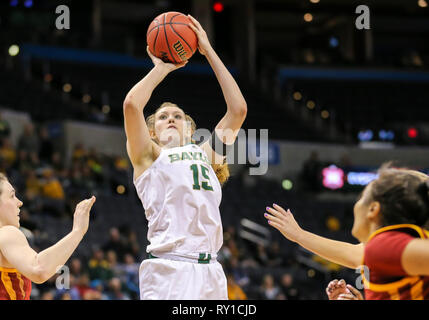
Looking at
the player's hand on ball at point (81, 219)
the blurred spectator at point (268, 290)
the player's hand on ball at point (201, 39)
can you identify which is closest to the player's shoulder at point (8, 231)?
the player's hand on ball at point (81, 219)

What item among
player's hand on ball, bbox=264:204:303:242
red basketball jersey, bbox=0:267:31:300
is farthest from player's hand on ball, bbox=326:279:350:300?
red basketball jersey, bbox=0:267:31:300

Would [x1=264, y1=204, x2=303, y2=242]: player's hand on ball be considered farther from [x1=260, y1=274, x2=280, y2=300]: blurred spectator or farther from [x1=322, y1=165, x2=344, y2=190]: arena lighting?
[x1=322, y1=165, x2=344, y2=190]: arena lighting

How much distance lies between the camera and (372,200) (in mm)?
2635

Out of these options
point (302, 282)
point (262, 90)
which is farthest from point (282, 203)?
point (262, 90)

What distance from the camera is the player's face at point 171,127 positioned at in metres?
3.99

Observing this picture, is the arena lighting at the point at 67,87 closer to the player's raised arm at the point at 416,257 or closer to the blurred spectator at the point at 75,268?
the blurred spectator at the point at 75,268

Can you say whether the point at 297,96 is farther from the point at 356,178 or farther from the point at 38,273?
the point at 38,273

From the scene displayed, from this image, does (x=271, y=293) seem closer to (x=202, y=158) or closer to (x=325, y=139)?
(x=202, y=158)

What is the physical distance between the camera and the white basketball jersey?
3.63 m

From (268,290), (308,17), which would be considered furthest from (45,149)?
(308,17)

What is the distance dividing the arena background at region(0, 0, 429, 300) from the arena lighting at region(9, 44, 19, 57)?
0.04m

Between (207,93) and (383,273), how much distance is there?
18.5 m

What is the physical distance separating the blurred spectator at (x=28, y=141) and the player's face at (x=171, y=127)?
9.86 meters

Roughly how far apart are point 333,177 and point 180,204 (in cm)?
1489
